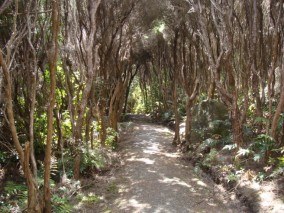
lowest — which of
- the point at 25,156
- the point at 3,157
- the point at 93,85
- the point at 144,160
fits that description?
the point at 144,160

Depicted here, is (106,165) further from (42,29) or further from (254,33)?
(254,33)

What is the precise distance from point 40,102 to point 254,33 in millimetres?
5230

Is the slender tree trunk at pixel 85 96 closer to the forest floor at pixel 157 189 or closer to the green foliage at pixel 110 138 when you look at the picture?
the forest floor at pixel 157 189

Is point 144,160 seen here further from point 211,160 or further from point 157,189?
point 157,189

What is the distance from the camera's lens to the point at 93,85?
8.23 m

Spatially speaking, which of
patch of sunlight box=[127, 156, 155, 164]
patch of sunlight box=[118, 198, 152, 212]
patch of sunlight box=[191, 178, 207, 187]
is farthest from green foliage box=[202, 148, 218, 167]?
patch of sunlight box=[118, 198, 152, 212]

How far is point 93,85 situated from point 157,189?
3.06 metres

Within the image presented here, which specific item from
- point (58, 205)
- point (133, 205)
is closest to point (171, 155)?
point (133, 205)

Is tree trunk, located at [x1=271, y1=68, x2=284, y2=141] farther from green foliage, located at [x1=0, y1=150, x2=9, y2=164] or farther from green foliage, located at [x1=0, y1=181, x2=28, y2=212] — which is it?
green foliage, located at [x1=0, y1=150, x2=9, y2=164]

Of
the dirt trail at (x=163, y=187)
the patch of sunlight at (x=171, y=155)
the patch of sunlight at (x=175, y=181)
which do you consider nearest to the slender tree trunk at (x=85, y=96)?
the dirt trail at (x=163, y=187)

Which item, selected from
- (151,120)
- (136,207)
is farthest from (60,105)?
(151,120)

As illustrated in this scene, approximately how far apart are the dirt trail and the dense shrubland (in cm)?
58

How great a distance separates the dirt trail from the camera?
238 inches

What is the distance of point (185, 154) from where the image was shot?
1013 centimetres
